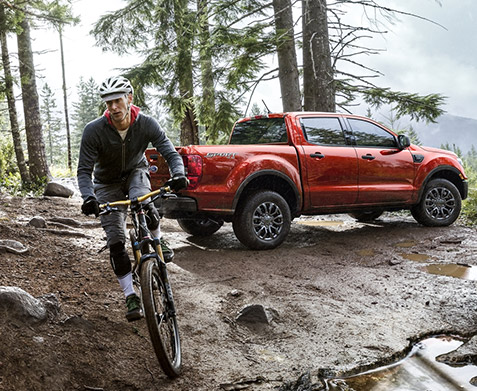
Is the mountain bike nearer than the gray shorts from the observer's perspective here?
Yes

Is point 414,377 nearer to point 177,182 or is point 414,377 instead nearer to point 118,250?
point 177,182

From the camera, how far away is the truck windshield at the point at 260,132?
731 cm

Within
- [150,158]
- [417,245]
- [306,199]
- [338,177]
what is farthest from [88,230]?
[417,245]

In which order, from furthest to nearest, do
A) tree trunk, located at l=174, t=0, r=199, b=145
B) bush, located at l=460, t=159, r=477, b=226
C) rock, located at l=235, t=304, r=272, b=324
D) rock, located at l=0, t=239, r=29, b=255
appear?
1. tree trunk, located at l=174, t=0, r=199, b=145
2. bush, located at l=460, t=159, r=477, b=226
3. rock, located at l=0, t=239, r=29, b=255
4. rock, located at l=235, t=304, r=272, b=324

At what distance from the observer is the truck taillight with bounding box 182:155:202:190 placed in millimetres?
6246

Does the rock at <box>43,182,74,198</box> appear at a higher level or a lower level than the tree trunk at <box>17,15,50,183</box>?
lower

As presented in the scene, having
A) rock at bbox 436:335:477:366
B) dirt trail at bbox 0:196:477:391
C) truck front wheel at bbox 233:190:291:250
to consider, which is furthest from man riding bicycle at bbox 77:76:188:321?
truck front wheel at bbox 233:190:291:250

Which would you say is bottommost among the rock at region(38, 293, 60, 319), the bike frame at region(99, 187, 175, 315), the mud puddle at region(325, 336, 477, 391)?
the mud puddle at region(325, 336, 477, 391)

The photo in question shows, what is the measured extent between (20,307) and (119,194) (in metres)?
1.22

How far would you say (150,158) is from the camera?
6.58 metres

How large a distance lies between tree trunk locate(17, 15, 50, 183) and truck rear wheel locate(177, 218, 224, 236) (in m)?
8.58

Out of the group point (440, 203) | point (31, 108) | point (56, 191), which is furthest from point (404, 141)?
point (31, 108)

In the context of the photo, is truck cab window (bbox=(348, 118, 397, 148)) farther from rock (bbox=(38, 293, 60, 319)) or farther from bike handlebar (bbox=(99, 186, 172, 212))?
rock (bbox=(38, 293, 60, 319))

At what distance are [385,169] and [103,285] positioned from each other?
5.27m
